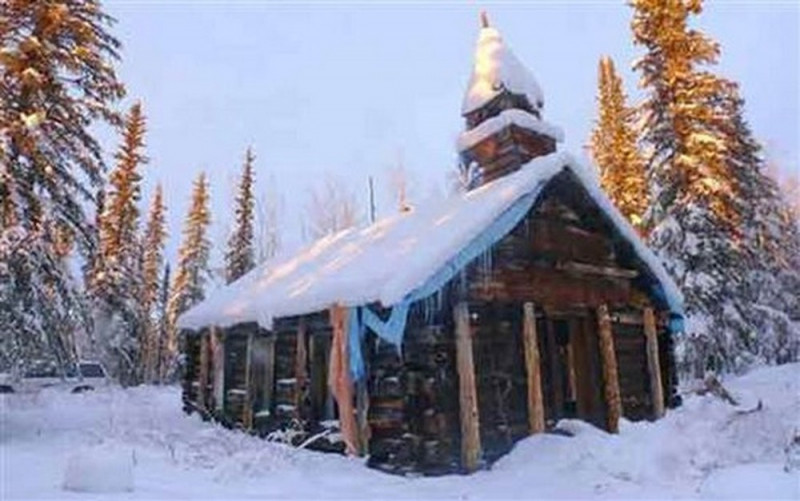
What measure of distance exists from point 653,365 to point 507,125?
6.32m

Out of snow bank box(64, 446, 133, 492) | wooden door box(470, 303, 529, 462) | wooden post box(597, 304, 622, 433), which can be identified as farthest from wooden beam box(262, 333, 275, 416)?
→ snow bank box(64, 446, 133, 492)

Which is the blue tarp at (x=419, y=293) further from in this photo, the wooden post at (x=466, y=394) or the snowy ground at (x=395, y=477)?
the snowy ground at (x=395, y=477)

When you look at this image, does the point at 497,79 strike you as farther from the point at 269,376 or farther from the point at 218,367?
the point at 218,367

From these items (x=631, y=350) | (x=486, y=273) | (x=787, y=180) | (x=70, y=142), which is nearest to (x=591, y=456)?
(x=486, y=273)

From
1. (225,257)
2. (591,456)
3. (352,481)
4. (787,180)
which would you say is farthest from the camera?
(787,180)

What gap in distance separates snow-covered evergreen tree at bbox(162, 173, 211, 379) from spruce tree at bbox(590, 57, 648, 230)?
81.4 feet

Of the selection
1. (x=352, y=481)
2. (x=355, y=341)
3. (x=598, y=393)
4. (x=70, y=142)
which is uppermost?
(x=70, y=142)

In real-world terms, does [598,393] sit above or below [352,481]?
above

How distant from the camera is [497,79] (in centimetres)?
1892

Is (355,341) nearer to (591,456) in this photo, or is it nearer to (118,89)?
(591,456)

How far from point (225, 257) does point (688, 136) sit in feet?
101

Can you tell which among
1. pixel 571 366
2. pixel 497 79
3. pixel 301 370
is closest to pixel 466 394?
pixel 301 370

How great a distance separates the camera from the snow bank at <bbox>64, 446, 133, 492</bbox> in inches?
349

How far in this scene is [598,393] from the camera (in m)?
16.5
